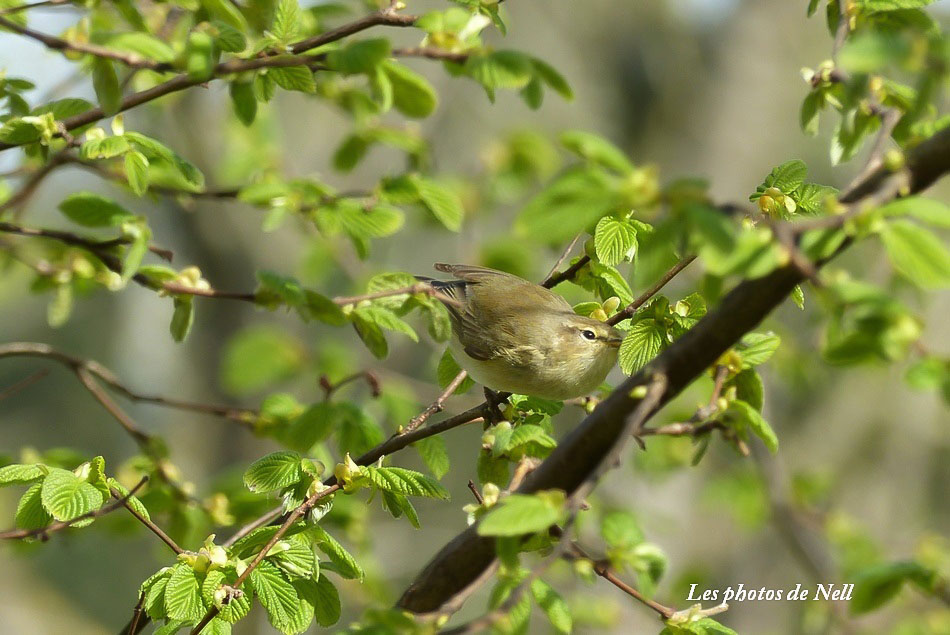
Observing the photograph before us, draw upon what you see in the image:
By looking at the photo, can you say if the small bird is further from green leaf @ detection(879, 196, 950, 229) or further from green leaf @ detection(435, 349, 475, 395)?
green leaf @ detection(879, 196, 950, 229)

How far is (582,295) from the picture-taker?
2.28 metres

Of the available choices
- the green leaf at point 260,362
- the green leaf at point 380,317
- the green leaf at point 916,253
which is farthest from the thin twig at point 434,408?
the green leaf at point 260,362

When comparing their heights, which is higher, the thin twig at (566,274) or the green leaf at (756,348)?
the green leaf at (756,348)

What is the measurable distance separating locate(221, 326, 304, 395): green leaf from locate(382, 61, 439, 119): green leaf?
199 cm

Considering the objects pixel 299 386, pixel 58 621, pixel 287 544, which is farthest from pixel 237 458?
pixel 287 544

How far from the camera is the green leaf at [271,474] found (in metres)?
1.57

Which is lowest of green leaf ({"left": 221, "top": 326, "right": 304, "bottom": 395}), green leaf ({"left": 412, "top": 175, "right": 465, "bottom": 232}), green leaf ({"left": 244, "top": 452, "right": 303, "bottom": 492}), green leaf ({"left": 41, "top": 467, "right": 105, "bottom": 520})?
green leaf ({"left": 221, "top": 326, "right": 304, "bottom": 395})

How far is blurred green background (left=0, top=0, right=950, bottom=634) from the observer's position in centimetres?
419

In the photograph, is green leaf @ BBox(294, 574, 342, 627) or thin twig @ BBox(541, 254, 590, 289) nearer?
green leaf @ BBox(294, 574, 342, 627)

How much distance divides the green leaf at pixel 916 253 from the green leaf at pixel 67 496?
129 centimetres

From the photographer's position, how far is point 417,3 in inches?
291

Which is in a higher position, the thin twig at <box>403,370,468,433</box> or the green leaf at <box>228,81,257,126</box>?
the green leaf at <box>228,81,257,126</box>

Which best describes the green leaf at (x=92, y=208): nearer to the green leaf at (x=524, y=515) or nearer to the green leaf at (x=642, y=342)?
the green leaf at (x=642, y=342)

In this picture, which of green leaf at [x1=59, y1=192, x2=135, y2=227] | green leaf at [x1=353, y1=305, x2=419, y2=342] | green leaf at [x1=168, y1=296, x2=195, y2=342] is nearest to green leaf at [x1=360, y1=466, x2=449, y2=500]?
green leaf at [x1=353, y1=305, x2=419, y2=342]
